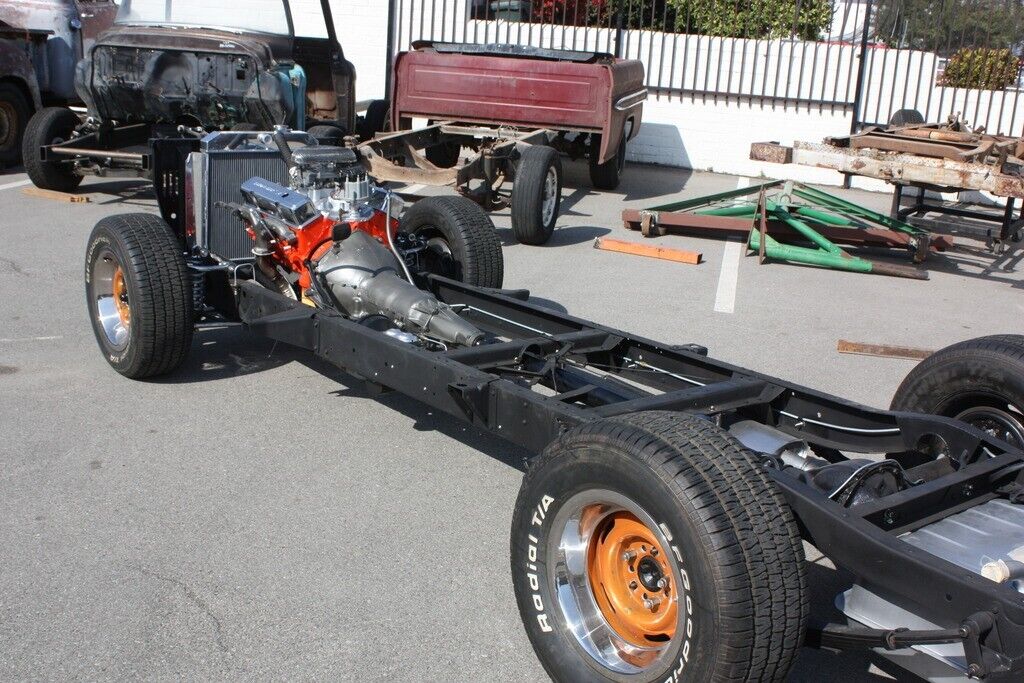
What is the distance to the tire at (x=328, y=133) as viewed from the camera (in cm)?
1086

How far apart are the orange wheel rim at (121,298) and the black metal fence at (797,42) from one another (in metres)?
10.5

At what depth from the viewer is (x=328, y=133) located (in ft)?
37.0

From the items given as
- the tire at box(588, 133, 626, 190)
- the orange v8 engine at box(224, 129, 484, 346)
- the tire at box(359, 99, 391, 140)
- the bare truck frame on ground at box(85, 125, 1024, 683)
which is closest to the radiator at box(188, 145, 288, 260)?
the bare truck frame on ground at box(85, 125, 1024, 683)

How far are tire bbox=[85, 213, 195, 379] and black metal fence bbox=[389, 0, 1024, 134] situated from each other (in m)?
10.5

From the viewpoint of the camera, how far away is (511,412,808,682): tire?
2.65 metres

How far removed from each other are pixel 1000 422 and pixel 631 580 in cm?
176

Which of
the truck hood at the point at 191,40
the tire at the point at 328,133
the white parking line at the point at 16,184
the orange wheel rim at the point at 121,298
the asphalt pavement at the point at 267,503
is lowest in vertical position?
the asphalt pavement at the point at 267,503

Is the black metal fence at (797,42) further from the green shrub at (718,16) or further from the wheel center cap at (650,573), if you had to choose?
the wheel center cap at (650,573)

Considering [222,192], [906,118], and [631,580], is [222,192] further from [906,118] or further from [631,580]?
[906,118]

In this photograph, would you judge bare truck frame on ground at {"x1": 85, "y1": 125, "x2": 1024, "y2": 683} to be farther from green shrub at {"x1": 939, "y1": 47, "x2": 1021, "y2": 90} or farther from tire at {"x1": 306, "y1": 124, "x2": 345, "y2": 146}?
green shrub at {"x1": 939, "y1": 47, "x2": 1021, "y2": 90}

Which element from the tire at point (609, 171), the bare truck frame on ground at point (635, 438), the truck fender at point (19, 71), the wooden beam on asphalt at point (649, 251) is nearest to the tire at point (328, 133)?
the tire at point (609, 171)

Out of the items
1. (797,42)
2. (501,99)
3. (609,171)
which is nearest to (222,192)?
(501,99)

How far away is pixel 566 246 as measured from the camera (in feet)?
32.2

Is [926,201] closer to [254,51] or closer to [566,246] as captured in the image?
[566,246]
